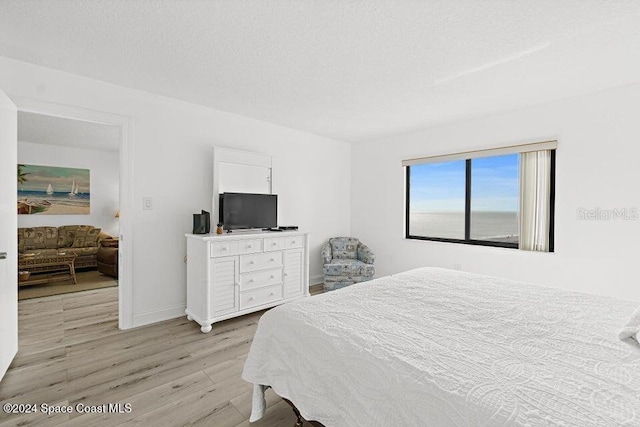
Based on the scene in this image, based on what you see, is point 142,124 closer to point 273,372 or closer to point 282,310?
point 282,310

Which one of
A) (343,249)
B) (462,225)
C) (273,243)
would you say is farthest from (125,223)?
(462,225)

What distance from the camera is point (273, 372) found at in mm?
1467

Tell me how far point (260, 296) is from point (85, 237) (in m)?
4.28

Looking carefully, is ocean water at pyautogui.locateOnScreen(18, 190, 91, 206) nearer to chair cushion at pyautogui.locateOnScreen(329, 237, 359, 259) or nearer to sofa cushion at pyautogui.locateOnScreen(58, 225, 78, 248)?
sofa cushion at pyautogui.locateOnScreen(58, 225, 78, 248)

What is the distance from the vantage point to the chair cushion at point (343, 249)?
4688 millimetres

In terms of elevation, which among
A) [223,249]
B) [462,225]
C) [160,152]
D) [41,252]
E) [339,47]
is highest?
[339,47]

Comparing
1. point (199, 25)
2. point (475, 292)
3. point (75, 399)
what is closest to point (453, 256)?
point (475, 292)

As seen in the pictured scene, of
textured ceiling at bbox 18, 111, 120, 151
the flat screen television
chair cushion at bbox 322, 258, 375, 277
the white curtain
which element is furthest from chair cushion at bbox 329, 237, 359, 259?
textured ceiling at bbox 18, 111, 120, 151

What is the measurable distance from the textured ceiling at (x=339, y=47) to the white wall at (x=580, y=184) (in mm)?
242

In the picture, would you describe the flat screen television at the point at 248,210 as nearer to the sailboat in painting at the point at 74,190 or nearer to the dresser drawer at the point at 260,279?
the dresser drawer at the point at 260,279

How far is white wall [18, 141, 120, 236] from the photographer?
5.26 m

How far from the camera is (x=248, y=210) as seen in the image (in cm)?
361

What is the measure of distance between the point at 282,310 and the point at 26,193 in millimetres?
6257

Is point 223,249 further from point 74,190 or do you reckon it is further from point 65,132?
point 74,190
